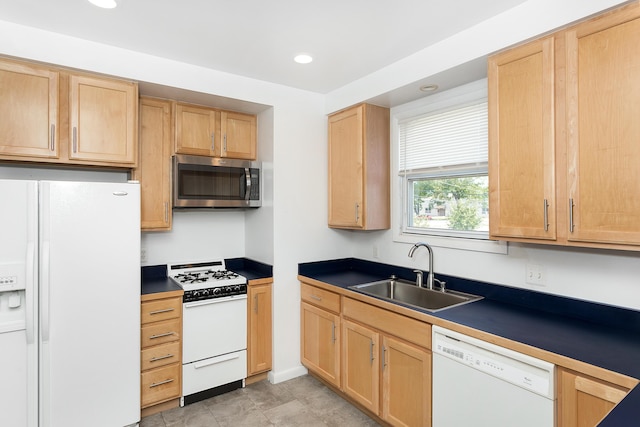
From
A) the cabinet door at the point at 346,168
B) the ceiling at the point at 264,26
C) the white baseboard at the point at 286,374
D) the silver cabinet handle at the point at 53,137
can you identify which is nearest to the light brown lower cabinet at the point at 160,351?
the white baseboard at the point at 286,374

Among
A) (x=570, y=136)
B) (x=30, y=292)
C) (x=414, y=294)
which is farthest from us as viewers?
(x=414, y=294)

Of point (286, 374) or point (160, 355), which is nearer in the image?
point (160, 355)

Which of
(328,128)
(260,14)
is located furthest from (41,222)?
(328,128)

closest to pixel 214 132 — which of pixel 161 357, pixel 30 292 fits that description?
pixel 30 292

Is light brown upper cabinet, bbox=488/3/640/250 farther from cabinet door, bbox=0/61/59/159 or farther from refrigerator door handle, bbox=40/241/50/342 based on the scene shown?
cabinet door, bbox=0/61/59/159

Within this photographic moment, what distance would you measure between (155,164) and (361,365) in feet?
7.10

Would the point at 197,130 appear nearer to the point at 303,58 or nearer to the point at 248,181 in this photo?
the point at 248,181

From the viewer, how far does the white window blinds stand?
2.45 meters

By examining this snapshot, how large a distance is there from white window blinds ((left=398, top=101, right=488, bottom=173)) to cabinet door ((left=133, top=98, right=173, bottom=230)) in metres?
1.92

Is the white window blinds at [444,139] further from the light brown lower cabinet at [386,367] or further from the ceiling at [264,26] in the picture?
the light brown lower cabinet at [386,367]

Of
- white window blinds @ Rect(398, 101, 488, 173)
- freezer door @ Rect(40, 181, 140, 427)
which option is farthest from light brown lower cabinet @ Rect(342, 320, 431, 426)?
freezer door @ Rect(40, 181, 140, 427)

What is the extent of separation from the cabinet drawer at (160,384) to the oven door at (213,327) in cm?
11

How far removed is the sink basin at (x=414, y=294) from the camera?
95.6 inches

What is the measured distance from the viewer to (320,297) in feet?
9.48
